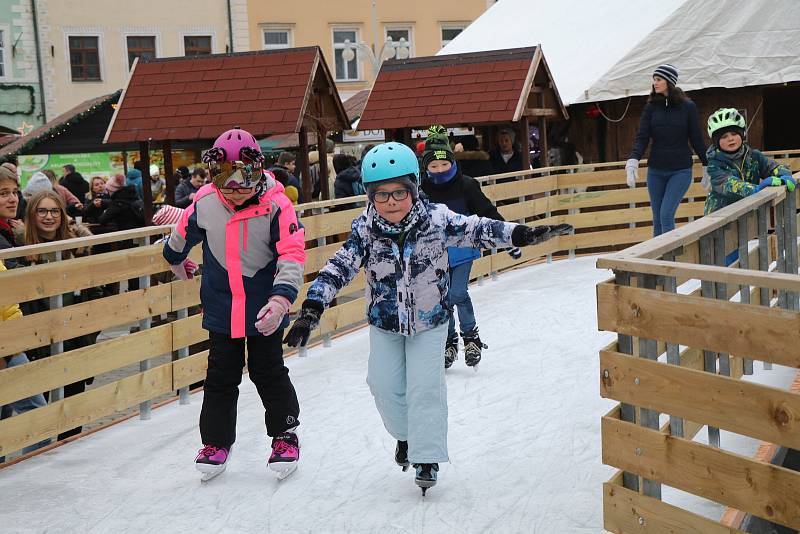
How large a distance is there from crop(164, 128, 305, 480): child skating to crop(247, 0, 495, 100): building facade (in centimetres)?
3176

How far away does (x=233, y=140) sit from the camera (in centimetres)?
532

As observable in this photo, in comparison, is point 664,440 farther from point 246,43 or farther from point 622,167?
point 246,43

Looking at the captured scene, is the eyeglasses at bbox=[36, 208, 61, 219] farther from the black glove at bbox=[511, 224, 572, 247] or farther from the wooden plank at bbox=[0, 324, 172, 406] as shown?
the black glove at bbox=[511, 224, 572, 247]

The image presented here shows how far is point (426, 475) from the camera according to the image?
16.8 feet

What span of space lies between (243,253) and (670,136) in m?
5.89

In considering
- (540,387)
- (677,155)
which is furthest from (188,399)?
(677,155)

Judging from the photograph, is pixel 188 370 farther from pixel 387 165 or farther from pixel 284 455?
pixel 387 165

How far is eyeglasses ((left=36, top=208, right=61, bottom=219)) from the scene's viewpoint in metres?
6.58

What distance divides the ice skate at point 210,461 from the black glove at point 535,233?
1.77 metres

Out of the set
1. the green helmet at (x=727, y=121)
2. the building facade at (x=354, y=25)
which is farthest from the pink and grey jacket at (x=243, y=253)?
the building facade at (x=354, y=25)

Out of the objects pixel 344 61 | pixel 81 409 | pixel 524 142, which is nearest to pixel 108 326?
pixel 81 409

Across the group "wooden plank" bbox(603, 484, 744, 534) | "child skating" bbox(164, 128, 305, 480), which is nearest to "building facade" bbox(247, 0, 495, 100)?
"child skating" bbox(164, 128, 305, 480)

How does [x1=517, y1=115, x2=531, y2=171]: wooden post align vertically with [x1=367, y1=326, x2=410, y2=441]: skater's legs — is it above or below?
above

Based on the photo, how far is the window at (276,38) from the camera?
37188 millimetres
